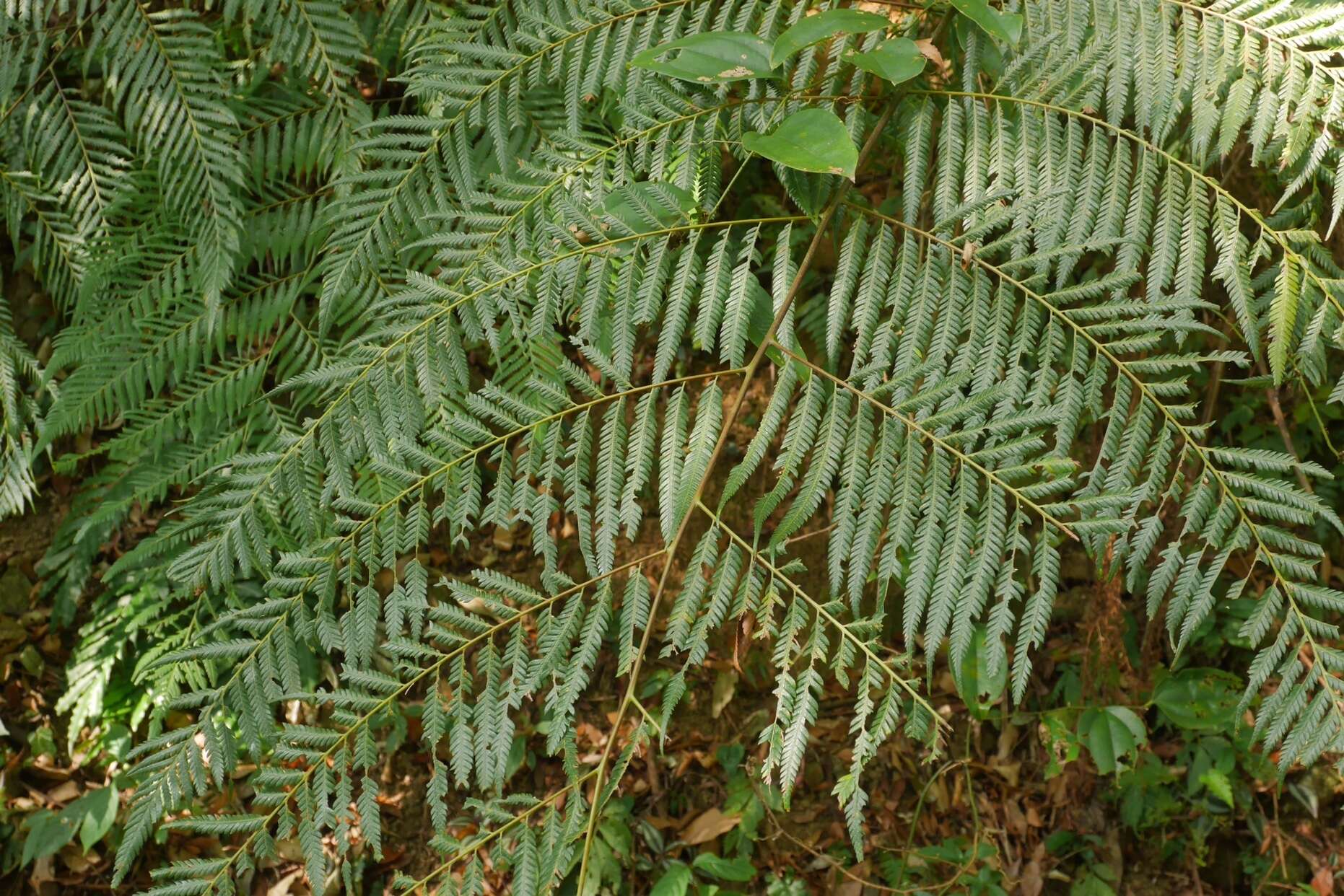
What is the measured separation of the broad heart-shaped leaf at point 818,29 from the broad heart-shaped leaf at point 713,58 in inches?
1.2

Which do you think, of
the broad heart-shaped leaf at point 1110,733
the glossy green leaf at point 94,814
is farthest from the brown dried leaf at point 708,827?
the glossy green leaf at point 94,814

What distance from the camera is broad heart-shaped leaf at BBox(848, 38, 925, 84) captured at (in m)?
1.18

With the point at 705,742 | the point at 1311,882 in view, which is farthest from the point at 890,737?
the point at 1311,882

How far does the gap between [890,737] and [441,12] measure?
188 centimetres

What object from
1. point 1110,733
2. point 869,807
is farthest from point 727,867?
point 1110,733

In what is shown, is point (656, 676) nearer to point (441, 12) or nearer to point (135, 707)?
point (135, 707)

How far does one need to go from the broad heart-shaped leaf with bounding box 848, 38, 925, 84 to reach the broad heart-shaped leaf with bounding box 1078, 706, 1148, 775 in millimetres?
1576

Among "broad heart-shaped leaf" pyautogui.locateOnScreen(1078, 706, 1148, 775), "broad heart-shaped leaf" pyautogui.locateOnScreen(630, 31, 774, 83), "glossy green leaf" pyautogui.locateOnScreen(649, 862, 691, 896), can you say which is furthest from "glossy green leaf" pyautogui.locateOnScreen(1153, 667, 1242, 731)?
"broad heart-shaped leaf" pyautogui.locateOnScreen(630, 31, 774, 83)

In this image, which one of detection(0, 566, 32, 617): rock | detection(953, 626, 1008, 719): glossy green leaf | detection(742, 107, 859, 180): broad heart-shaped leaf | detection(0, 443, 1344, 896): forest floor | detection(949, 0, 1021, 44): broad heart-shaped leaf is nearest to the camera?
detection(742, 107, 859, 180): broad heart-shaped leaf

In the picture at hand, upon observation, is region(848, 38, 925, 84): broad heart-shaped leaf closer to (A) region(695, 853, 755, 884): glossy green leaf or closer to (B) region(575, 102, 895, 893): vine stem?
(B) region(575, 102, 895, 893): vine stem

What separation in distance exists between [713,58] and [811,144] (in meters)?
0.19

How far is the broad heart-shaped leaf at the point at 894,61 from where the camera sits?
1178 mm

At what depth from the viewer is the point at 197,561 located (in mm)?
1362

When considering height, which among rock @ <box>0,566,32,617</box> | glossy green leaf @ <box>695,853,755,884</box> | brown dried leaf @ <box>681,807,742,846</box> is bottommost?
brown dried leaf @ <box>681,807,742,846</box>
